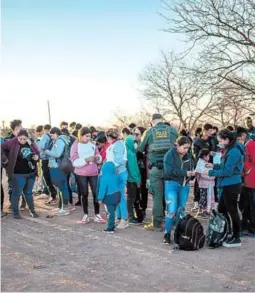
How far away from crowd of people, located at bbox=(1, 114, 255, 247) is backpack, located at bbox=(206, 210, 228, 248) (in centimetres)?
12

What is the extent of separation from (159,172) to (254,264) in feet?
7.59

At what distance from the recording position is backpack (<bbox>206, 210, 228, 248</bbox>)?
6.20 m

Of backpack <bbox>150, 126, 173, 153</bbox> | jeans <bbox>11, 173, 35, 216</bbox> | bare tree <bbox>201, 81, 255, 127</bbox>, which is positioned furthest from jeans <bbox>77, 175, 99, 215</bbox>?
bare tree <bbox>201, 81, 255, 127</bbox>

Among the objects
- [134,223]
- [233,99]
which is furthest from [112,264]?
[233,99]

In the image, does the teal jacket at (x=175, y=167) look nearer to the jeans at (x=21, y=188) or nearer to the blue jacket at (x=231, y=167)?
the blue jacket at (x=231, y=167)

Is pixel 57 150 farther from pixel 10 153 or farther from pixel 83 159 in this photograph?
pixel 83 159

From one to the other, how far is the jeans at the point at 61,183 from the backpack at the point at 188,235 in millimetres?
3508

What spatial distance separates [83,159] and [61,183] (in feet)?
4.27

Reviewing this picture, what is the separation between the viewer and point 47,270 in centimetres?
530

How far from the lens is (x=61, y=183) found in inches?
352

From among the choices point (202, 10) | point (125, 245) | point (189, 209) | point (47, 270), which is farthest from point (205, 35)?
point (47, 270)

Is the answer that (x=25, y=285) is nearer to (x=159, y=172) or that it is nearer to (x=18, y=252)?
(x=18, y=252)

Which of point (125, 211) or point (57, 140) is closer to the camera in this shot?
point (125, 211)

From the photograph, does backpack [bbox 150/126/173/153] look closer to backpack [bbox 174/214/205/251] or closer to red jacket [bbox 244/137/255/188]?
red jacket [bbox 244/137/255/188]
